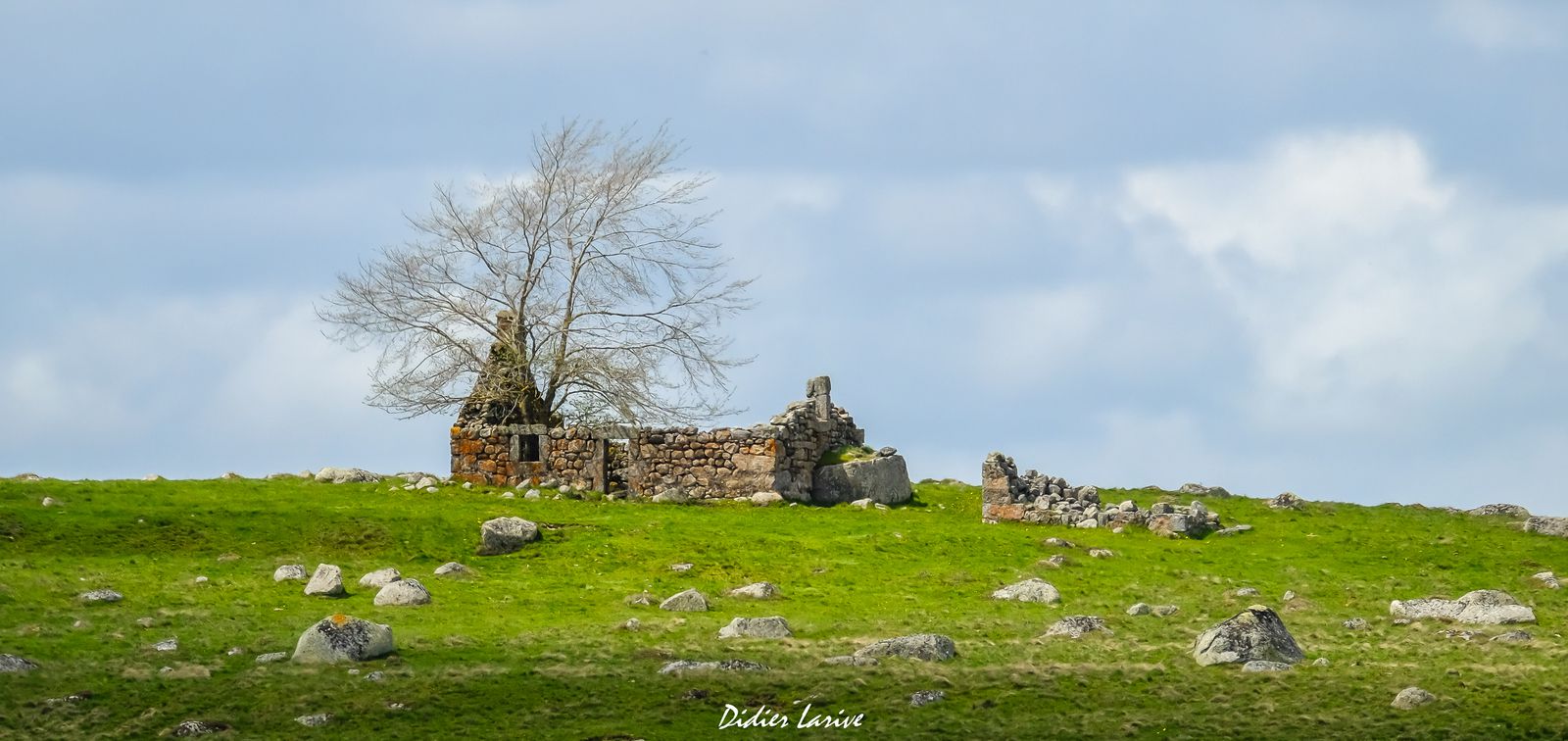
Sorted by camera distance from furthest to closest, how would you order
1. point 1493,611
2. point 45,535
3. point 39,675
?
point 45,535 → point 1493,611 → point 39,675

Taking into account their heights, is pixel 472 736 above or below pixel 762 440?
below

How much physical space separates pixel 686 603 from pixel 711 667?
18.8 ft

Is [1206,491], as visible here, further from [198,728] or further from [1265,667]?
[198,728]

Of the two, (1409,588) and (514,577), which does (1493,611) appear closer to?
(1409,588)

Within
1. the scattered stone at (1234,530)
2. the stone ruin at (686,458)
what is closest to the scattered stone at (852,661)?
the scattered stone at (1234,530)

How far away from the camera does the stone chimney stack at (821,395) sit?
49375mm

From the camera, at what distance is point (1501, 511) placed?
45906mm

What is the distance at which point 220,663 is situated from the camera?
2458 cm

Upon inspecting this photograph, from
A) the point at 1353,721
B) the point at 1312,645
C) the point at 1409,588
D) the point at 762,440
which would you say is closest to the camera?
the point at 1353,721

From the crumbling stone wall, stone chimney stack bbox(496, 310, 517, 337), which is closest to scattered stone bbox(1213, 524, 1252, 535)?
the crumbling stone wall

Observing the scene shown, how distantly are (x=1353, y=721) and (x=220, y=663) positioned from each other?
14.9 m

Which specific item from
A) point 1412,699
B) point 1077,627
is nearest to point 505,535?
point 1077,627

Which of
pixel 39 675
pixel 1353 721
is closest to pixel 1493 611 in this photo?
pixel 1353 721

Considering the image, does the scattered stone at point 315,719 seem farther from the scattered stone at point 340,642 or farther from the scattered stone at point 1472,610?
the scattered stone at point 1472,610
